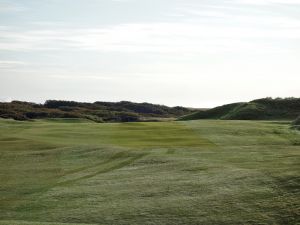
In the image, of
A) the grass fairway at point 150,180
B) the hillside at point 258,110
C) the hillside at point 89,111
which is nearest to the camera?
the grass fairway at point 150,180

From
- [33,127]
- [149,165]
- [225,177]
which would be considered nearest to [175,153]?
[149,165]

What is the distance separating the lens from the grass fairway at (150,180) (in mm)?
27719

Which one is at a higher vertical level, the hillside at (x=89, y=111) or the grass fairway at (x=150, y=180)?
the hillside at (x=89, y=111)

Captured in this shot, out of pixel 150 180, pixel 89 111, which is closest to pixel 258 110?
pixel 89 111

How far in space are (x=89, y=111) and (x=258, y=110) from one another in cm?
5946

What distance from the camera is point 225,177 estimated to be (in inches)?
1346

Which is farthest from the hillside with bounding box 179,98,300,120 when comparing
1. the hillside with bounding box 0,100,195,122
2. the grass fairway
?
the grass fairway

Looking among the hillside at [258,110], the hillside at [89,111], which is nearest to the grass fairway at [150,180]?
the hillside at [258,110]

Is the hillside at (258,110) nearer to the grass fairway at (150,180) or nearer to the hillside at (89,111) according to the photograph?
the hillside at (89,111)

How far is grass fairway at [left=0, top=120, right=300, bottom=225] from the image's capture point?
90.9 ft

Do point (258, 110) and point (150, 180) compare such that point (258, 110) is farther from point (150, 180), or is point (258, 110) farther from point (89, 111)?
point (150, 180)

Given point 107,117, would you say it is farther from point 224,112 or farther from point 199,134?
point 199,134

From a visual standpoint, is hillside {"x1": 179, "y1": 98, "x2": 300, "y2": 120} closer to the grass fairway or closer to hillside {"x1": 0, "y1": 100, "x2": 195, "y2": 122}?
hillside {"x1": 0, "y1": 100, "x2": 195, "y2": 122}

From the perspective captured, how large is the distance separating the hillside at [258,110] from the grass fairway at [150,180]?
137ft
